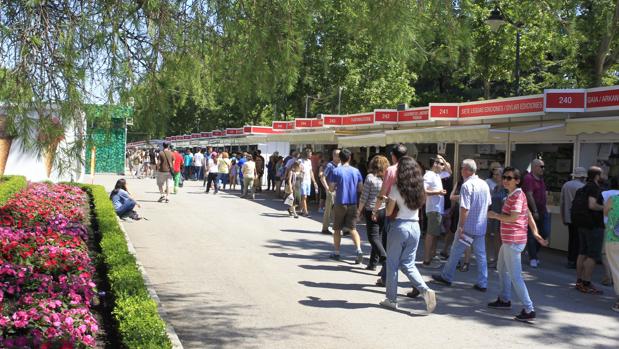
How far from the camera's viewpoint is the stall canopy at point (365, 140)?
58.5 feet

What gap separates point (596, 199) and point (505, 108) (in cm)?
583

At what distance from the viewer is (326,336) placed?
634cm

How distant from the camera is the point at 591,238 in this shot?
918 centimetres

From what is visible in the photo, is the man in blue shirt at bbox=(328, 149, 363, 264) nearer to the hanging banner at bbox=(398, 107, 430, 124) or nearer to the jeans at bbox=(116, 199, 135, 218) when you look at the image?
the jeans at bbox=(116, 199, 135, 218)

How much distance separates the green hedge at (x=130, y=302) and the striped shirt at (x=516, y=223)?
3.76 metres

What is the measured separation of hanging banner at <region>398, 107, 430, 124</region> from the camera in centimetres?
1873

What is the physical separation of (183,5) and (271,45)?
1074mm

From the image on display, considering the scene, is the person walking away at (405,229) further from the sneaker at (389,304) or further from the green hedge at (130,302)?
the green hedge at (130,302)

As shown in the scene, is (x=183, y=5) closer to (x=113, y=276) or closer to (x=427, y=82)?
(x=113, y=276)

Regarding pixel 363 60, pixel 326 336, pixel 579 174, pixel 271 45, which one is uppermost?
pixel 363 60

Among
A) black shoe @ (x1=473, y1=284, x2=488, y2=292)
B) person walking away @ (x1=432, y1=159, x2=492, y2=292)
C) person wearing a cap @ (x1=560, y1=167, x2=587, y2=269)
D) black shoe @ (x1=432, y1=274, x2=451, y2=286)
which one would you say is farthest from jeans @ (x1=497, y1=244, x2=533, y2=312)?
person wearing a cap @ (x1=560, y1=167, x2=587, y2=269)

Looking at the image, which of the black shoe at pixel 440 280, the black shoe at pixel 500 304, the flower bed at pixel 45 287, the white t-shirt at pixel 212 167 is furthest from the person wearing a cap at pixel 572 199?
the white t-shirt at pixel 212 167

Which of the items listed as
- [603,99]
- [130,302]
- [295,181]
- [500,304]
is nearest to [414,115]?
[295,181]

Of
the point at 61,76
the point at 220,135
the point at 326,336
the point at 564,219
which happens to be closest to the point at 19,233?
the point at 61,76
